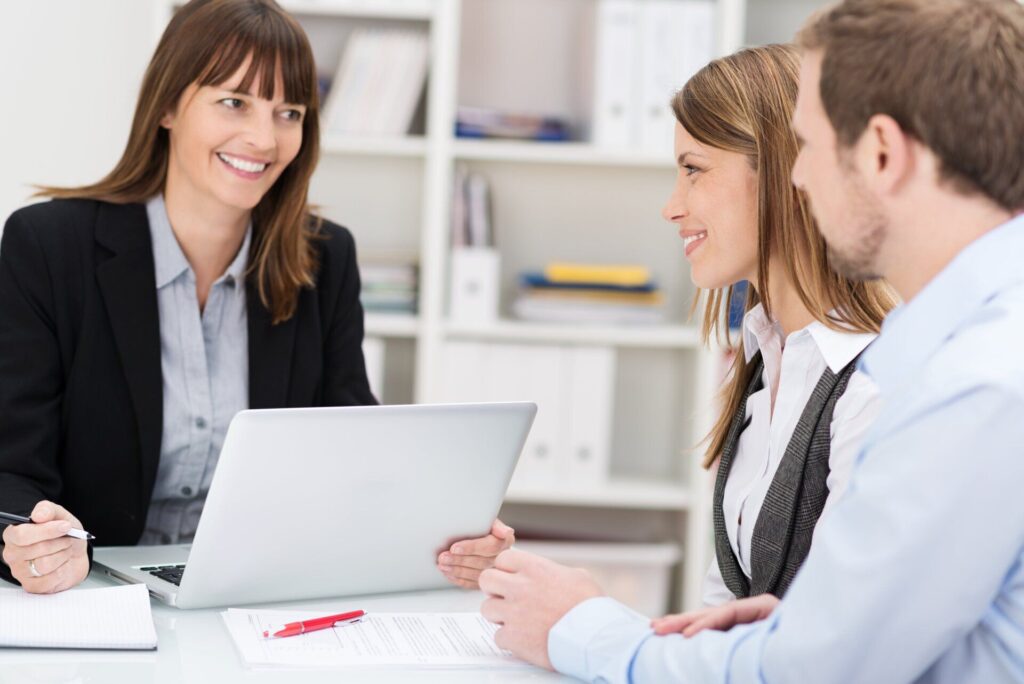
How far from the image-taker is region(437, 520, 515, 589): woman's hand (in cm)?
140

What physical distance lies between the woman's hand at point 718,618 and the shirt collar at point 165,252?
1006mm

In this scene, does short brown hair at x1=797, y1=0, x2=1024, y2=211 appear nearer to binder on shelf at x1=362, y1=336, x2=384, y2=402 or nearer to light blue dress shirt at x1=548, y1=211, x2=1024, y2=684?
light blue dress shirt at x1=548, y1=211, x2=1024, y2=684

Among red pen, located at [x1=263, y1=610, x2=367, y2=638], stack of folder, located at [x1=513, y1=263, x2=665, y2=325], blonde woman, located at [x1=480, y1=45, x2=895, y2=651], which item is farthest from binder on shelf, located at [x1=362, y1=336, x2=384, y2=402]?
red pen, located at [x1=263, y1=610, x2=367, y2=638]

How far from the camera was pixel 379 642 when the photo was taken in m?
1.19

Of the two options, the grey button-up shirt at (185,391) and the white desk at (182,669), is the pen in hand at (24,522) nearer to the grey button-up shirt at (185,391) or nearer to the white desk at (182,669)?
the white desk at (182,669)

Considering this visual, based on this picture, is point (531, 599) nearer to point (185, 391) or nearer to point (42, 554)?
point (42, 554)

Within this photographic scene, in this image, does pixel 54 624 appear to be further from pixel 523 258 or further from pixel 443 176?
pixel 523 258

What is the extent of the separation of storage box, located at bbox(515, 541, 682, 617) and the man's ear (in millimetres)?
2165

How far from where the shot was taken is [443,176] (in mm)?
2967

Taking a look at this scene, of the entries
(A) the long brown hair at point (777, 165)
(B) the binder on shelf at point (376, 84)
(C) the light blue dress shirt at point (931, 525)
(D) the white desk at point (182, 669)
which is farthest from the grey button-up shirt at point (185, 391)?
(B) the binder on shelf at point (376, 84)

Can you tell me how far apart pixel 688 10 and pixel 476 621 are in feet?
6.60

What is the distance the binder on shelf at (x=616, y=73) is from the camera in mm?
2906

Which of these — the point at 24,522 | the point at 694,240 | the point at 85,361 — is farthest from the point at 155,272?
the point at 694,240

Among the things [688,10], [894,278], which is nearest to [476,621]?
[894,278]
